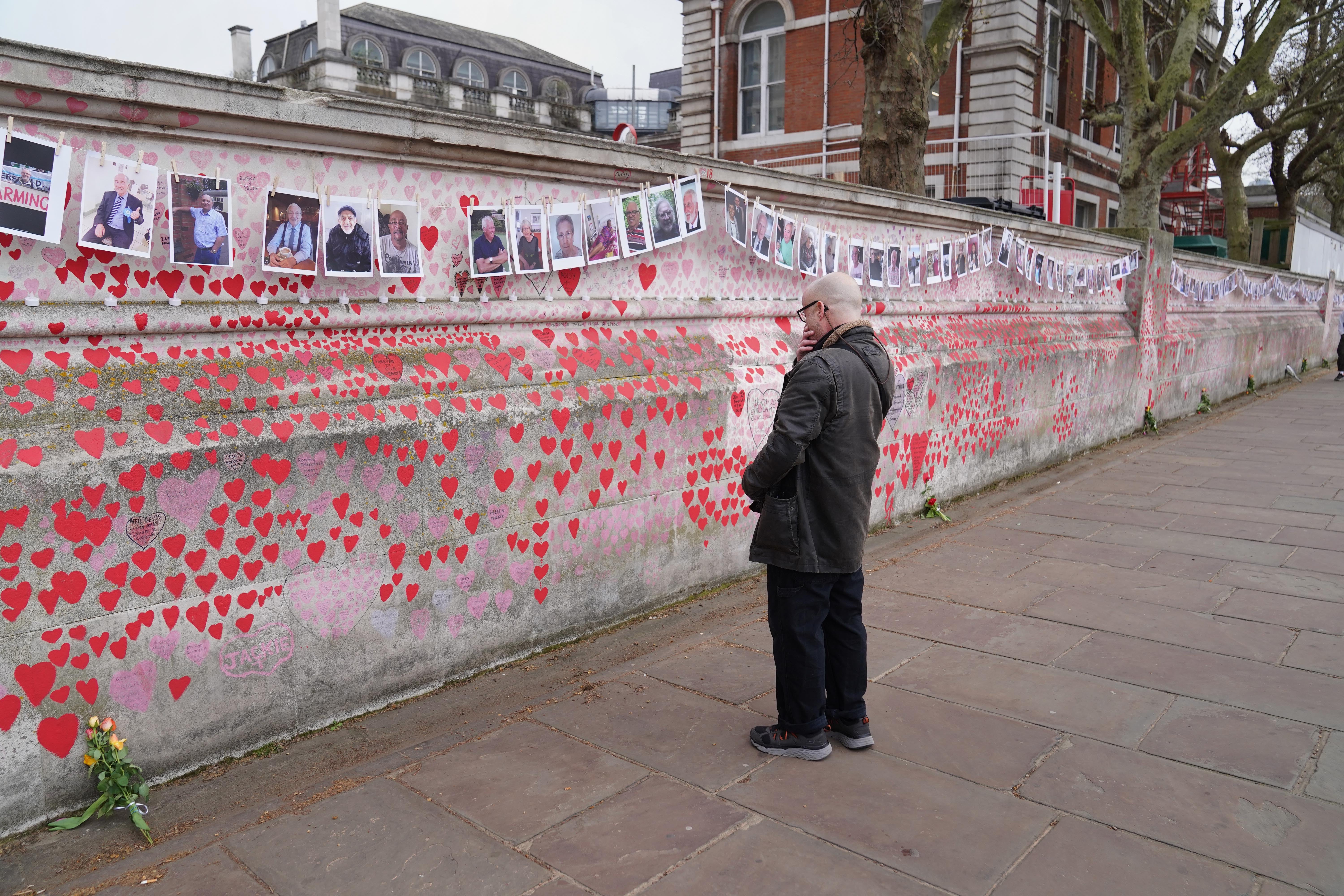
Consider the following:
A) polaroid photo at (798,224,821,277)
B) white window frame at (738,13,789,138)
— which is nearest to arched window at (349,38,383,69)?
white window frame at (738,13,789,138)

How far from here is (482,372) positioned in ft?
13.8

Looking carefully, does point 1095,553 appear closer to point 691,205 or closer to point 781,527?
point 691,205

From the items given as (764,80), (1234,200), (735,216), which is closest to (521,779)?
(735,216)

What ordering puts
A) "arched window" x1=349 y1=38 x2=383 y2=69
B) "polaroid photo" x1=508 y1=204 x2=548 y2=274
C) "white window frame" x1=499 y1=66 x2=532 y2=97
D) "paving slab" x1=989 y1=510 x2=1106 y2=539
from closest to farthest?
"polaroid photo" x1=508 y1=204 x2=548 y2=274
"paving slab" x1=989 y1=510 x2=1106 y2=539
"arched window" x1=349 y1=38 x2=383 y2=69
"white window frame" x1=499 y1=66 x2=532 y2=97

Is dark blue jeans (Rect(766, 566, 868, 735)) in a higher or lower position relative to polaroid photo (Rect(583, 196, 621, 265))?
lower

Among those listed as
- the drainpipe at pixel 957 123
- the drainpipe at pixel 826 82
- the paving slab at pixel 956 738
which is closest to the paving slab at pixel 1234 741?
the paving slab at pixel 956 738

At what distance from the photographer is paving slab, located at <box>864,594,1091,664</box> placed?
4.68 meters

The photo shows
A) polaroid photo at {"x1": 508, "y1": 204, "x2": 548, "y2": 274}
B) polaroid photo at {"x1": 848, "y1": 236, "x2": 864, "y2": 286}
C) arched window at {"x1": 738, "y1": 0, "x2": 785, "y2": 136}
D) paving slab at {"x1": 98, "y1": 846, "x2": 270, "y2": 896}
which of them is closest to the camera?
paving slab at {"x1": 98, "y1": 846, "x2": 270, "y2": 896}

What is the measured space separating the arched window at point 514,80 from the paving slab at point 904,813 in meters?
51.3

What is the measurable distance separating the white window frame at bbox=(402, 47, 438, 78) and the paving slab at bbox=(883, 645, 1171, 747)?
45623mm

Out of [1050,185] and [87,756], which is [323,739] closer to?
[87,756]

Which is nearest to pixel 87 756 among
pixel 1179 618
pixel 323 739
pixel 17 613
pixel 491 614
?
pixel 17 613

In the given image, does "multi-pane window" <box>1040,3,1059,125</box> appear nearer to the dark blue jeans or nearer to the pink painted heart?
the dark blue jeans

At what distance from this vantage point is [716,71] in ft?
90.4
